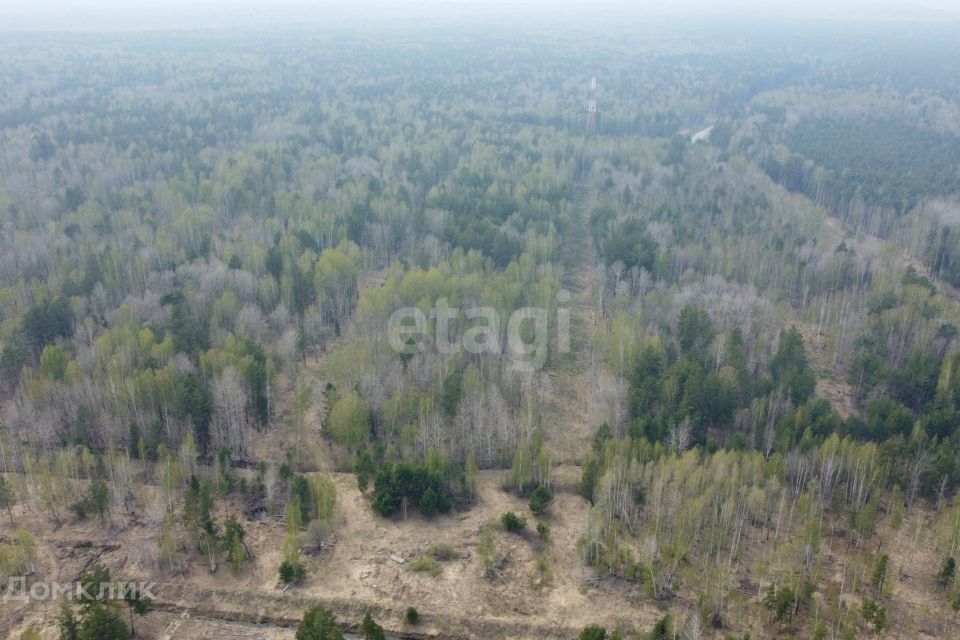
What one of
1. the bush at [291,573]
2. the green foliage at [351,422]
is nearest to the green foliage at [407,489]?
the green foliage at [351,422]

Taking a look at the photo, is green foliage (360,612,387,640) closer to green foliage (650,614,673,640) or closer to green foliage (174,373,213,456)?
green foliage (650,614,673,640)

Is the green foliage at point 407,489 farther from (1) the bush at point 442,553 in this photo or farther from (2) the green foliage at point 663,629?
(2) the green foliage at point 663,629

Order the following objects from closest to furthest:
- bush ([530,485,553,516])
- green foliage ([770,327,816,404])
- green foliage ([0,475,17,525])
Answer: green foliage ([0,475,17,525])
bush ([530,485,553,516])
green foliage ([770,327,816,404])

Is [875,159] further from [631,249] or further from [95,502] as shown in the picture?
[95,502]

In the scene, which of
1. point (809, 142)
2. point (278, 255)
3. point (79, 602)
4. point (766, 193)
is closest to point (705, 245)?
point (766, 193)

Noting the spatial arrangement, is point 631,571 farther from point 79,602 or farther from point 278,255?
point 278,255

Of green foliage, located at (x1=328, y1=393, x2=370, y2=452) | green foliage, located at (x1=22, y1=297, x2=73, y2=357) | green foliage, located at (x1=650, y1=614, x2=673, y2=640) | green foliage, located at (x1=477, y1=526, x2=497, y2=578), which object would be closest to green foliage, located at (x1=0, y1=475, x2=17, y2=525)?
green foliage, located at (x1=22, y1=297, x2=73, y2=357)
